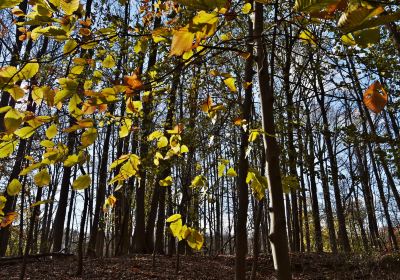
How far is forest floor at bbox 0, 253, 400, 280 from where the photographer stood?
797cm

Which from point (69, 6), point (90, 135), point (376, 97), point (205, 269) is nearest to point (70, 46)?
point (69, 6)

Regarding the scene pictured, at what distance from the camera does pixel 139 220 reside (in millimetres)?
11453

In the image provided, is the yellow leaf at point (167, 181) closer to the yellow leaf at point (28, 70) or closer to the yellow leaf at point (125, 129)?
the yellow leaf at point (125, 129)

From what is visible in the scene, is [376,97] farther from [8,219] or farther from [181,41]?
[8,219]

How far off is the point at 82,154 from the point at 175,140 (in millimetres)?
494

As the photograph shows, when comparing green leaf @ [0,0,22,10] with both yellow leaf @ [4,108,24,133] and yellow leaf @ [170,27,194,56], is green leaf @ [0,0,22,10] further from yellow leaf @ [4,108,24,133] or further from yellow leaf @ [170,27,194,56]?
yellow leaf @ [170,27,194,56]

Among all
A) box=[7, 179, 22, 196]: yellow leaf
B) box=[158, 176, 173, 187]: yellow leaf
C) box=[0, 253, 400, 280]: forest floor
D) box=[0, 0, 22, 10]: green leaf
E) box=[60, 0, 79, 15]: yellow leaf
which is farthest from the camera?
box=[0, 253, 400, 280]: forest floor

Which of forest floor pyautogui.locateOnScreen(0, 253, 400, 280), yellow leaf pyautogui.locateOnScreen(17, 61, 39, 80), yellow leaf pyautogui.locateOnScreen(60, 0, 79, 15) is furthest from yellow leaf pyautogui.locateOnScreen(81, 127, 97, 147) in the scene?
forest floor pyautogui.locateOnScreen(0, 253, 400, 280)

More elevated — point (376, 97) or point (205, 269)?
point (376, 97)

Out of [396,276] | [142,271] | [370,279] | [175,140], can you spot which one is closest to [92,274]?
[142,271]

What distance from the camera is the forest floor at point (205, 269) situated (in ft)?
26.2

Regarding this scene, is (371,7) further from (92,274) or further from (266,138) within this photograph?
(92,274)

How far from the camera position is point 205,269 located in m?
8.91

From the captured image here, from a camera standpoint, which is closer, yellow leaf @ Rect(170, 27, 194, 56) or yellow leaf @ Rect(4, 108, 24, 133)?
yellow leaf @ Rect(170, 27, 194, 56)
